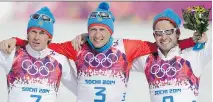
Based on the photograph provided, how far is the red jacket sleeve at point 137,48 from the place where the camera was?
3324 millimetres

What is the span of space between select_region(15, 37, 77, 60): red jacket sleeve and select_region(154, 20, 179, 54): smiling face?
544 mm

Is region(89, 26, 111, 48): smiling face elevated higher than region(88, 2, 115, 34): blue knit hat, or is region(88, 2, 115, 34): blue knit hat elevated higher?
region(88, 2, 115, 34): blue knit hat

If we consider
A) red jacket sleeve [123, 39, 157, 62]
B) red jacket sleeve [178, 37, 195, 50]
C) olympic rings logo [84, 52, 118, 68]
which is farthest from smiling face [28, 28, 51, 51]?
red jacket sleeve [178, 37, 195, 50]

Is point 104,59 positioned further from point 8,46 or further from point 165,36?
point 8,46

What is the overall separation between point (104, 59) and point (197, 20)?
638 millimetres

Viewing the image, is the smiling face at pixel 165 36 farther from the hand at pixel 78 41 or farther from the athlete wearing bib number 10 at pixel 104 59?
the hand at pixel 78 41

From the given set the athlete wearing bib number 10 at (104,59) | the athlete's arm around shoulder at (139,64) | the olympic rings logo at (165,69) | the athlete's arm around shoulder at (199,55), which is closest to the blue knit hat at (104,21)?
the athlete wearing bib number 10 at (104,59)

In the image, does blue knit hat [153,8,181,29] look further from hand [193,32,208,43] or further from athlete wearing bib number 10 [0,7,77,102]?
athlete wearing bib number 10 [0,7,77,102]

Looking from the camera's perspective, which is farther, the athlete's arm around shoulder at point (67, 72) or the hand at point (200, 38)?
the athlete's arm around shoulder at point (67, 72)

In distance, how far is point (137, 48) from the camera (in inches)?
132

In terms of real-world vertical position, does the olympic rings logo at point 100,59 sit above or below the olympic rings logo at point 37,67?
above

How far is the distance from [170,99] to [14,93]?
1.00 meters

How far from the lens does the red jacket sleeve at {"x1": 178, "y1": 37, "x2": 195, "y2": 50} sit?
131 inches

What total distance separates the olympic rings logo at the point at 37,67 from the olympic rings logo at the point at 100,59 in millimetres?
241
